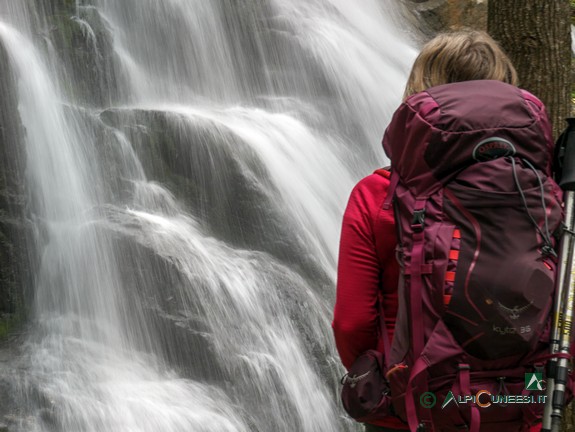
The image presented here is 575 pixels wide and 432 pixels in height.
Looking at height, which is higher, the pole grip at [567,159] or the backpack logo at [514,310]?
the pole grip at [567,159]

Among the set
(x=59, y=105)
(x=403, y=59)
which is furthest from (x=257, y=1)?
(x=59, y=105)

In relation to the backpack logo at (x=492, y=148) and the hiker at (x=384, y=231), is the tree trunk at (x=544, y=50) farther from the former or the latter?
the backpack logo at (x=492, y=148)

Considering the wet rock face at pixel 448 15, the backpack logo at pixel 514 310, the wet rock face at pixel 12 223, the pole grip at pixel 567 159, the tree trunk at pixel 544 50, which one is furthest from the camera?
the wet rock face at pixel 448 15

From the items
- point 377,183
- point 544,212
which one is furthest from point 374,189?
point 544,212

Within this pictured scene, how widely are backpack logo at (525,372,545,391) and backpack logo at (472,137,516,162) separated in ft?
1.95

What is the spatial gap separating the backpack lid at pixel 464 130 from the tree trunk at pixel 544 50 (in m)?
1.20

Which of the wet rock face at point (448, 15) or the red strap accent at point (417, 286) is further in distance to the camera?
the wet rock face at point (448, 15)

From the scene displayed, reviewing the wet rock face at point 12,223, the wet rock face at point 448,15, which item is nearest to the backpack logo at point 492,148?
the wet rock face at point 12,223

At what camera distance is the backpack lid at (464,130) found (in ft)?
7.67

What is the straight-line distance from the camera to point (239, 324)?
5785 mm

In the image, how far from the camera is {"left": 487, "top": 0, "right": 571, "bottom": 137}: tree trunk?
11.7 feet

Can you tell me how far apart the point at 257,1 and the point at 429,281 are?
351 inches

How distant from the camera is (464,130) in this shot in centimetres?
234

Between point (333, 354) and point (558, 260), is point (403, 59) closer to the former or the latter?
point (333, 354)
